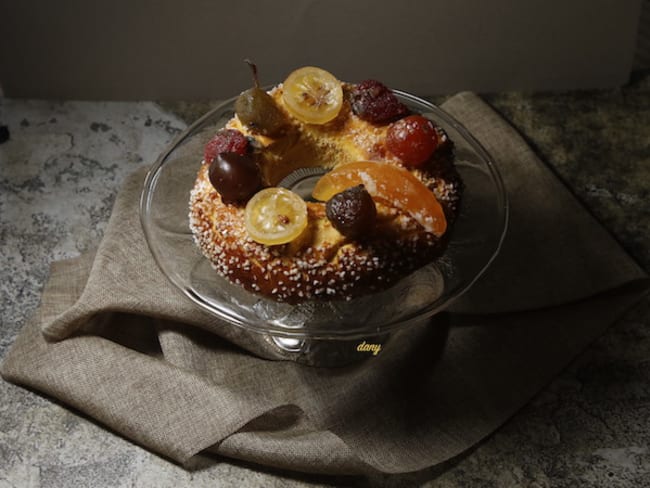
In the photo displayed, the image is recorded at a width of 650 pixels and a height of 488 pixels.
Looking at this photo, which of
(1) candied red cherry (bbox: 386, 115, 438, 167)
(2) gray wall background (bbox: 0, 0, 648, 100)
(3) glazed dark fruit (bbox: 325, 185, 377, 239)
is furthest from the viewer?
(2) gray wall background (bbox: 0, 0, 648, 100)

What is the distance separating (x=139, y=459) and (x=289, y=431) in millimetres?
316

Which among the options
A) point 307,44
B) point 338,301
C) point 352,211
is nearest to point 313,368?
point 338,301

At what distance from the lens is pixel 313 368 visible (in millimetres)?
2027

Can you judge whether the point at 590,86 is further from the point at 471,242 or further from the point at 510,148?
the point at 471,242

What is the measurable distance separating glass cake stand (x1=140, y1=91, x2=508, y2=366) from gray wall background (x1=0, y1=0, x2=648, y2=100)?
1.60 ft

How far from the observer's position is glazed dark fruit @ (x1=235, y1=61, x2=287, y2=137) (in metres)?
1.84

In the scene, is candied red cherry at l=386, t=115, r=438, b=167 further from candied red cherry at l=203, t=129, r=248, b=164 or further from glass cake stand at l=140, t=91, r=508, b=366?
candied red cherry at l=203, t=129, r=248, b=164

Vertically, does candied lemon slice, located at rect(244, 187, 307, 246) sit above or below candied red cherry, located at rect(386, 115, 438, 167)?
below

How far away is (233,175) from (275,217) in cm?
12

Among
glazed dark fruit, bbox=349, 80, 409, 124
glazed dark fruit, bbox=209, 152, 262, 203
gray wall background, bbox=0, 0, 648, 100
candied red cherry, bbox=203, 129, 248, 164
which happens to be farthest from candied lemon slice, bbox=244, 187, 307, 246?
gray wall background, bbox=0, 0, 648, 100

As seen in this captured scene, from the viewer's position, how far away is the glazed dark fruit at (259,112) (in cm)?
184

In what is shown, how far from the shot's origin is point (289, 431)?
192cm

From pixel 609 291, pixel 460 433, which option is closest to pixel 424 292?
pixel 460 433

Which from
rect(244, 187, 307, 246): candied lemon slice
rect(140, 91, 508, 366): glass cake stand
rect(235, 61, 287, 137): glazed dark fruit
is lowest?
rect(140, 91, 508, 366): glass cake stand
